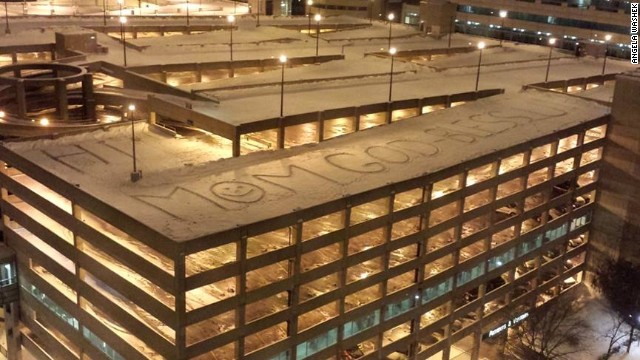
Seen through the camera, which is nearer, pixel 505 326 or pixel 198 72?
pixel 505 326

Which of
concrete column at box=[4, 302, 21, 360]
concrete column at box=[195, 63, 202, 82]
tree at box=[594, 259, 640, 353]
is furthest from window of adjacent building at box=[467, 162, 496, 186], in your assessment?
concrete column at box=[4, 302, 21, 360]

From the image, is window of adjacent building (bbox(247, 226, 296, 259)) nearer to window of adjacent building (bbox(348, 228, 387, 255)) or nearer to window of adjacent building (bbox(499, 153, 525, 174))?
window of adjacent building (bbox(348, 228, 387, 255))

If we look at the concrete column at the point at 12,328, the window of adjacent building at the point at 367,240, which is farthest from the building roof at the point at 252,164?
the concrete column at the point at 12,328

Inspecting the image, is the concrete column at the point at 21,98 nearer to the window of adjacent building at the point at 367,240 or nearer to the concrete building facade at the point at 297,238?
the concrete building facade at the point at 297,238

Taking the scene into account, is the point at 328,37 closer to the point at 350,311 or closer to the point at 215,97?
the point at 215,97

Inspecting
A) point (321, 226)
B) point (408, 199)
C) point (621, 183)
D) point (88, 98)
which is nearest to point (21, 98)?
point (88, 98)

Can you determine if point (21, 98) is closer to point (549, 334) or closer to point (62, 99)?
point (62, 99)

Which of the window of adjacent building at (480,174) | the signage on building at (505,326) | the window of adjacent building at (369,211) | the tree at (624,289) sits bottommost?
the signage on building at (505,326)
